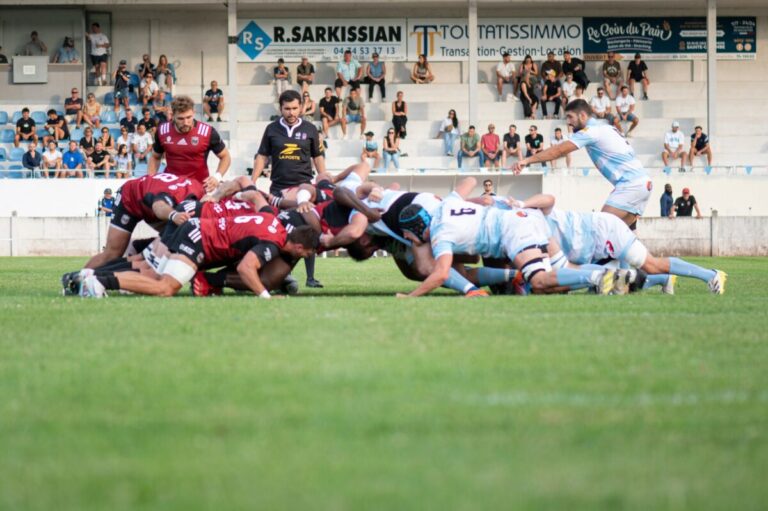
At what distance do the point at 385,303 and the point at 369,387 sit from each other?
194 inches

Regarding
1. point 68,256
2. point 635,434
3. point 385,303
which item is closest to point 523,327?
point 385,303

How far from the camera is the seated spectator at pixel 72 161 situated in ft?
106

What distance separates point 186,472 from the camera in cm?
374

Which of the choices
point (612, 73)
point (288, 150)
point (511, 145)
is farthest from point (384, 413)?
point (612, 73)

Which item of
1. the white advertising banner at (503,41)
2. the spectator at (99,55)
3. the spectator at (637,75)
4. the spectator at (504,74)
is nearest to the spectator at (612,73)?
the spectator at (637,75)

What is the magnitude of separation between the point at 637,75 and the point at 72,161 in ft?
56.6

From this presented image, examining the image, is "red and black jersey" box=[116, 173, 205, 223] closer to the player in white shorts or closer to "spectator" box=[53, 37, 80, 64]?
the player in white shorts

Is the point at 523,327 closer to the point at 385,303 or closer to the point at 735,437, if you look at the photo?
the point at 385,303

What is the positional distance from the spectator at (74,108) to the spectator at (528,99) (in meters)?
13.1

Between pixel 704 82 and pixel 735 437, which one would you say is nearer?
pixel 735 437

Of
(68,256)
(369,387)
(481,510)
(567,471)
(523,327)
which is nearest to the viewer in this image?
(481,510)

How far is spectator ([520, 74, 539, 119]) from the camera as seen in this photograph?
1395 inches

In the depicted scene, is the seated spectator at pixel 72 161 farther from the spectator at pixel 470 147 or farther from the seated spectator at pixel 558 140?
the seated spectator at pixel 558 140

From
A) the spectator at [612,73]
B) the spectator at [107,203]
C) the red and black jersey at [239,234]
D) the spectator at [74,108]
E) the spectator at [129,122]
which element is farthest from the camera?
the spectator at [612,73]
